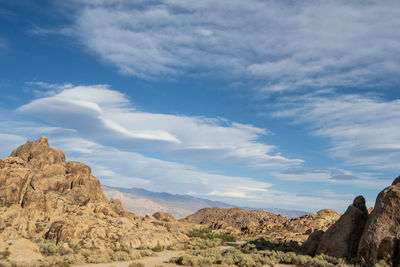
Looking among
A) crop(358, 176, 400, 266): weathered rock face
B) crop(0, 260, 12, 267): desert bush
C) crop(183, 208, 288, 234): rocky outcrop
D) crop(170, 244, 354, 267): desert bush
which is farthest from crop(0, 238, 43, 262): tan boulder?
crop(183, 208, 288, 234): rocky outcrop

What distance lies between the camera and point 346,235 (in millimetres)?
27672

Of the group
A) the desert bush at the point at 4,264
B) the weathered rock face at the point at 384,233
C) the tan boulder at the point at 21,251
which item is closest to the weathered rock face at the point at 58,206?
the tan boulder at the point at 21,251

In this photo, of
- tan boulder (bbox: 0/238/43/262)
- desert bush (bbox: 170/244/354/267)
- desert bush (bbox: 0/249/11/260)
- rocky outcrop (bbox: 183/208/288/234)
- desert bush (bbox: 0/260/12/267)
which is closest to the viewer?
desert bush (bbox: 0/260/12/267)

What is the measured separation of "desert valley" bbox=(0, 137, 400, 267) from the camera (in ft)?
81.9

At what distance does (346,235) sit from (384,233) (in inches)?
175

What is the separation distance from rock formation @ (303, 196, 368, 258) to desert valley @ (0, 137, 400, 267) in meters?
0.08

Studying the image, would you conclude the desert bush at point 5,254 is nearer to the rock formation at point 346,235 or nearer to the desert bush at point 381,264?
the rock formation at point 346,235

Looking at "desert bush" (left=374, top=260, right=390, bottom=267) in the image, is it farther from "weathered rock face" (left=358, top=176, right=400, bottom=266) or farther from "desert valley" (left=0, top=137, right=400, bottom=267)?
"weathered rock face" (left=358, top=176, right=400, bottom=266)

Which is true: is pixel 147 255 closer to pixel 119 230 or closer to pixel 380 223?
pixel 119 230

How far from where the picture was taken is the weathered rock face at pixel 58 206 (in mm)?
42094

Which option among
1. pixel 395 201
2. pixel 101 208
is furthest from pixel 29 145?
pixel 395 201

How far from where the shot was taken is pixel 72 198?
197 ft

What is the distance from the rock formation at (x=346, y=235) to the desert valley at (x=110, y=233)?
81 mm

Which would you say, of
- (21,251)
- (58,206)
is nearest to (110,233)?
(58,206)
